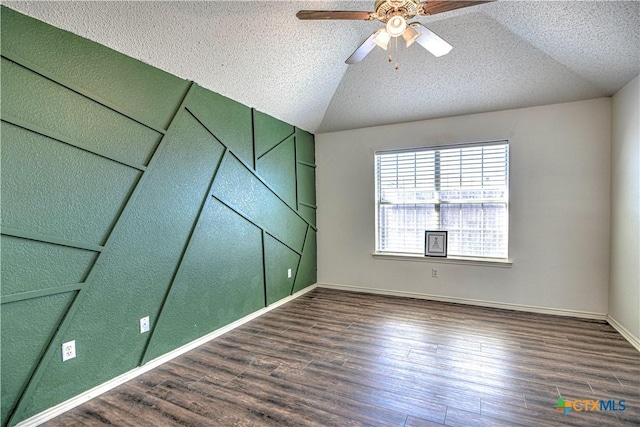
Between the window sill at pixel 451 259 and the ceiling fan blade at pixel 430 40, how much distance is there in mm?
2613

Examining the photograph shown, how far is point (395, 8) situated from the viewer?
183cm

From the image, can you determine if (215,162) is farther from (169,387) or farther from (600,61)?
(600,61)

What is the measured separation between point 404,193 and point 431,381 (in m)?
2.61

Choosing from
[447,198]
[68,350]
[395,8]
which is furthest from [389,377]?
[447,198]

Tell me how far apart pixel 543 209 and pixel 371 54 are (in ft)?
8.50

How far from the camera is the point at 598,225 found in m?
3.37

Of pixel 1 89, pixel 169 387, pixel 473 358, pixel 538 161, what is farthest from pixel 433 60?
pixel 169 387

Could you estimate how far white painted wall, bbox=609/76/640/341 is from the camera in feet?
9.11

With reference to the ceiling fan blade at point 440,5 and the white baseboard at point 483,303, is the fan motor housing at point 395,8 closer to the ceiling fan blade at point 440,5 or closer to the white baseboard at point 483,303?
the ceiling fan blade at point 440,5

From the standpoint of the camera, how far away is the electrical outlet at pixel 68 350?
6.46ft

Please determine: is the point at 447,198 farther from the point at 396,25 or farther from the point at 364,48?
the point at 396,25

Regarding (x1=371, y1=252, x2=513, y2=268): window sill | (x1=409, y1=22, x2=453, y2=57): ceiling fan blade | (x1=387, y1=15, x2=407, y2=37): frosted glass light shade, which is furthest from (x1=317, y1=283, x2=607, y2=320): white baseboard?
(x1=387, y1=15, x2=407, y2=37): frosted glass light shade

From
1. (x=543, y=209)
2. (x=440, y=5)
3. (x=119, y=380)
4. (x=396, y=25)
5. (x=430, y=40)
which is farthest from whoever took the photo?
(x=543, y=209)

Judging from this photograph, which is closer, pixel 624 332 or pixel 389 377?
pixel 389 377
